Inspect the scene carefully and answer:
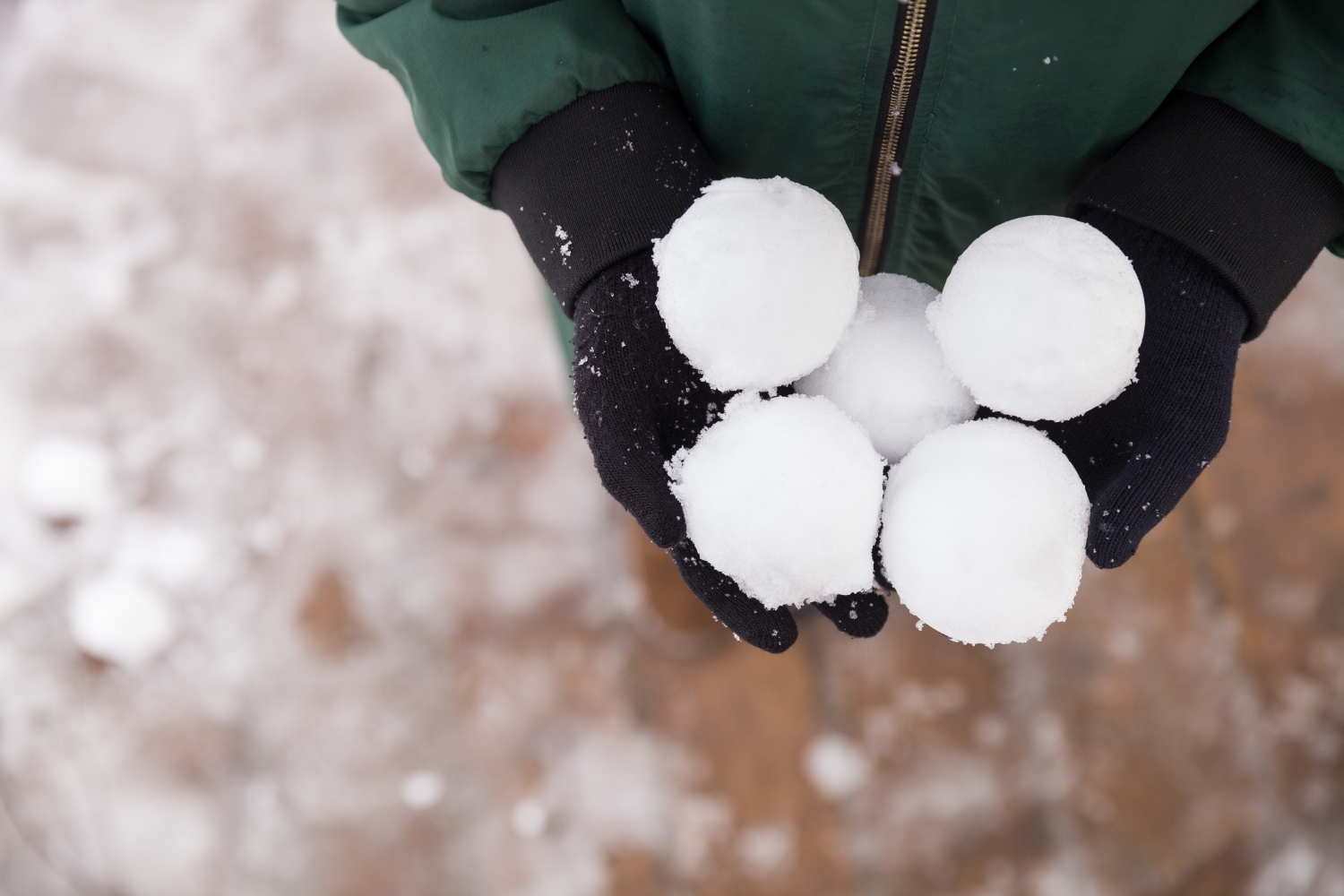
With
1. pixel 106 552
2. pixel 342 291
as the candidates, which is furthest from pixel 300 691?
pixel 342 291

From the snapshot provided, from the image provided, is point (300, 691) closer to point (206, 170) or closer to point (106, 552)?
point (106, 552)

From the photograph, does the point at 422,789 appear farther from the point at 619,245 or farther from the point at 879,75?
the point at 879,75

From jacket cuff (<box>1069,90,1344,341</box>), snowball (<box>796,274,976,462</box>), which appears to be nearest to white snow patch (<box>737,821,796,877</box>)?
snowball (<box>796,274,976,462</box>)

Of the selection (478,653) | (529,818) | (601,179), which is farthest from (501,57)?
(529,818)

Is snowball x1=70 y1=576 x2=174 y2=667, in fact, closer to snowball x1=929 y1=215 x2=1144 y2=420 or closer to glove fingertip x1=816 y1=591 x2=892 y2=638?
glove fingertip x1=816 y1=591 x2=892 y2=638

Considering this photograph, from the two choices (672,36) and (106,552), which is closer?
(672,36)

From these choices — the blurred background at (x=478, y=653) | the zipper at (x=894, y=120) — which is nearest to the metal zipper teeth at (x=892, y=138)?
the zipper at (x=894, y=120)
